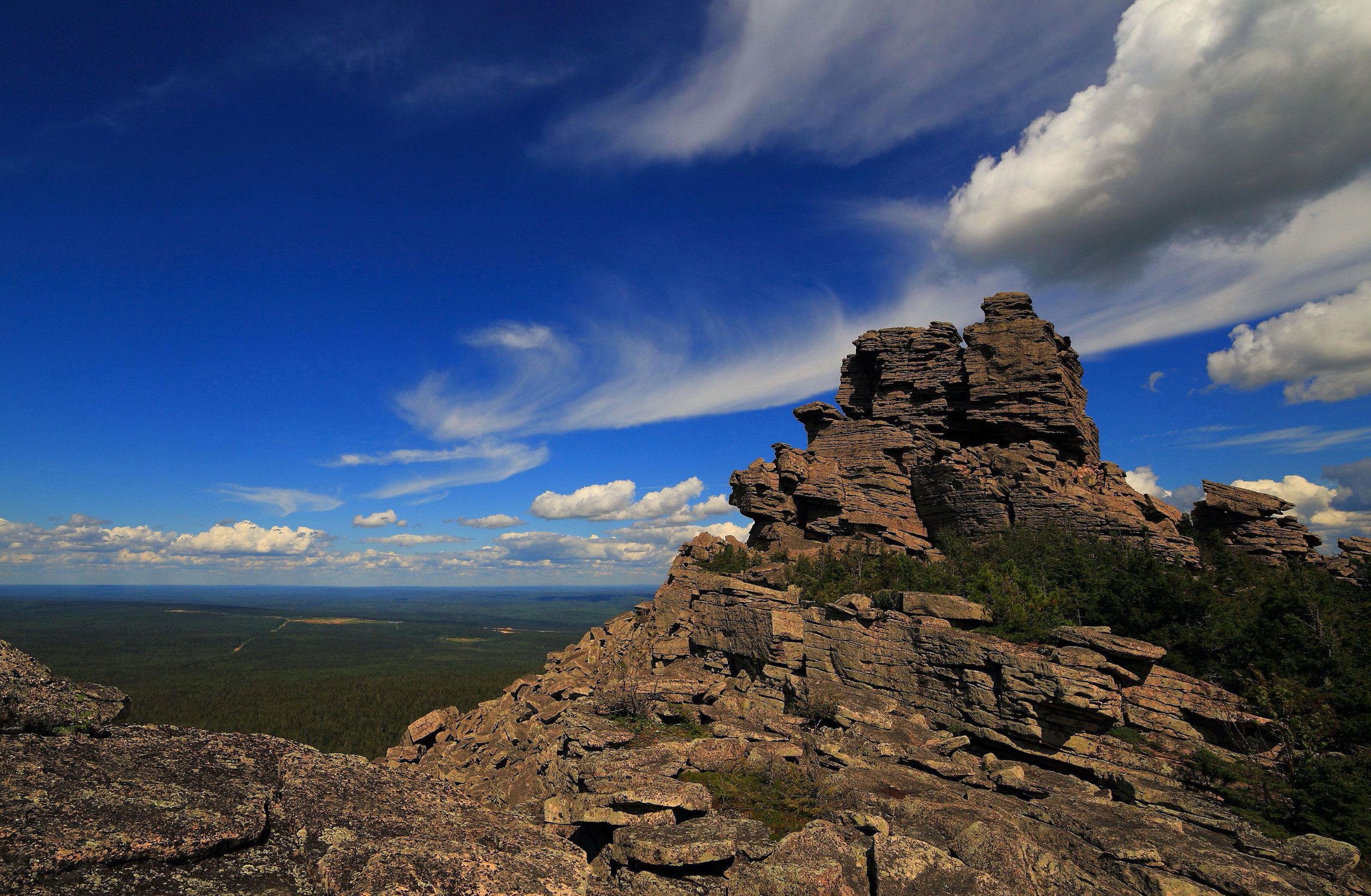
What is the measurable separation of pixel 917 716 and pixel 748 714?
20.7 feet

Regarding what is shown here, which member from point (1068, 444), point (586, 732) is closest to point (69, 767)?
point (586, 732)

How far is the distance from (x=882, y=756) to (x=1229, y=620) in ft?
51.2

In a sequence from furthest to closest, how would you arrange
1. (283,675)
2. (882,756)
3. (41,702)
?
(283,675)
(882,756)
(41,702)

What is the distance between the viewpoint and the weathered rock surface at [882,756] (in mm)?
10914

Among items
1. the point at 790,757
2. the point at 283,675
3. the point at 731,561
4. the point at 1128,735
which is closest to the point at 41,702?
the point at 790,757

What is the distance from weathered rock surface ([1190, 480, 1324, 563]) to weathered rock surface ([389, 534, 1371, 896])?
29405 millimetres

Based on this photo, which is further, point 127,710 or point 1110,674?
point 1110,674

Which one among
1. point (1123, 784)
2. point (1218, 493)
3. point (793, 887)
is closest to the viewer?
point (793, 887)

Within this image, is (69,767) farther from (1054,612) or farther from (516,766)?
(1054,612)

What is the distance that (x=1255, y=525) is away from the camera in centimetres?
4122

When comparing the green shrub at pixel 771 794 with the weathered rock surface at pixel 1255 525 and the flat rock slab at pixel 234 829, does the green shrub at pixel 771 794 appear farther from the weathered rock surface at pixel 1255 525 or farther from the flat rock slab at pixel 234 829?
the weathered rock surface at pixel 1255 525

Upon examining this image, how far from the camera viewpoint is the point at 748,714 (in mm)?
21312

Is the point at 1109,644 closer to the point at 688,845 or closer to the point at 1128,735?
the point at 1128,735

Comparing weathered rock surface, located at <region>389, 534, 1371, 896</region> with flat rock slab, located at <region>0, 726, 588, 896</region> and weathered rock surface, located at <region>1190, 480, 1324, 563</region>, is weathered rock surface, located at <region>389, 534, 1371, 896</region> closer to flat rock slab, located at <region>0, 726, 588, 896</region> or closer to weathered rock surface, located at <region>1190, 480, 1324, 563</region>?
flat rock slab, located at <region>0, 726, 588, 896</region>
